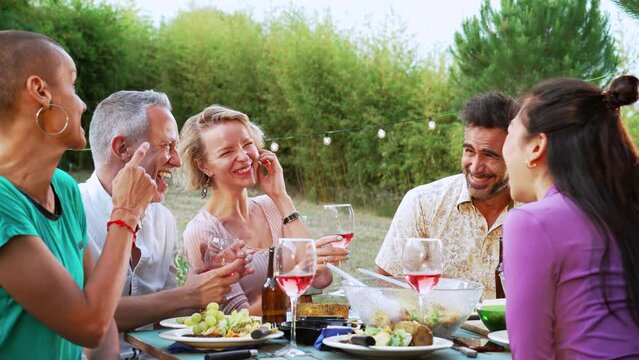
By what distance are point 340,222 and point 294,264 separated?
32.6 inches

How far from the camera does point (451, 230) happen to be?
11.6 ft

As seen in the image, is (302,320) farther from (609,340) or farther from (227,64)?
(227,64)

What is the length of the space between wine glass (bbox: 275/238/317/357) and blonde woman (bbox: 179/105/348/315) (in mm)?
1146

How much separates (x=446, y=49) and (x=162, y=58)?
3.61 metres

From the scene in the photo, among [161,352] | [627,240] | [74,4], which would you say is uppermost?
[74,4]

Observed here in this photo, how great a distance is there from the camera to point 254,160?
11.6 ft

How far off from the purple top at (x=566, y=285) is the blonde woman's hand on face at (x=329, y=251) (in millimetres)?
1252

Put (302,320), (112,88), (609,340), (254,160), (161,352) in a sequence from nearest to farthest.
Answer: (609,340), (161,352), (302,320), (254,160), (112,88)

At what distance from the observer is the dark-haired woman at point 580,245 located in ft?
5.43

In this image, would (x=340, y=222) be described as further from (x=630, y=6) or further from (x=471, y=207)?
(x=630, y=6)

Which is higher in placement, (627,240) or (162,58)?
(162,58)

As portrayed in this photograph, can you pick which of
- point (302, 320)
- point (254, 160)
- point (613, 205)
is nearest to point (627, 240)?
point (613, 205)

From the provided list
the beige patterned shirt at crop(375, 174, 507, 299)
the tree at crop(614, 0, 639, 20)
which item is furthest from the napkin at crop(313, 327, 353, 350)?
the tree at crop(614, 0, 639, 20)

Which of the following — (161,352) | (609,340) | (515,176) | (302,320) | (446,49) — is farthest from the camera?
(446,49)
